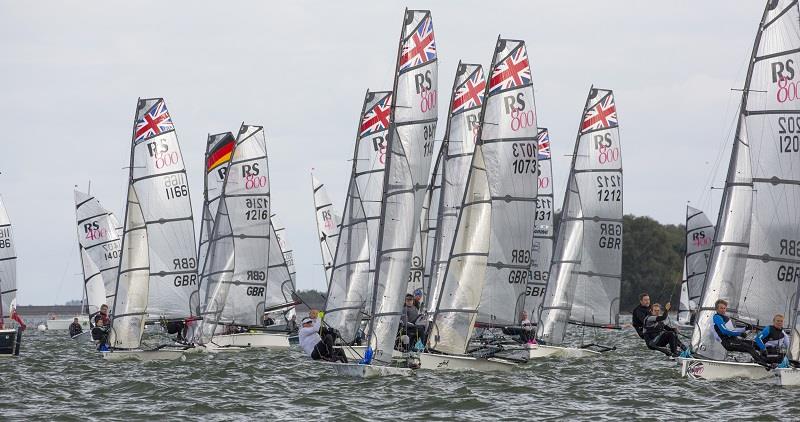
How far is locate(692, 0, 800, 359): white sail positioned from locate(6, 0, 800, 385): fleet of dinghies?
31mm

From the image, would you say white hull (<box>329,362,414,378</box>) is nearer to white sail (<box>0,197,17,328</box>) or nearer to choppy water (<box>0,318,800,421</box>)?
choppy water (<box>0,318,800,421</box>)

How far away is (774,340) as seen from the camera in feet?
89.5

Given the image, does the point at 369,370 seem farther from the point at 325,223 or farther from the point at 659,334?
the point at 325,223

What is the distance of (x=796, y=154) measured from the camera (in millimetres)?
29016

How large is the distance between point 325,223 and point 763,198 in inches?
1187

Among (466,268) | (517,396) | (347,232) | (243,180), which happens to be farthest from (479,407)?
(243,180)

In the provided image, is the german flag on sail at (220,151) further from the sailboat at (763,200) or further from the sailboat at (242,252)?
the sailboat at (763,200)

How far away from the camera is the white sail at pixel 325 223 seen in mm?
56625

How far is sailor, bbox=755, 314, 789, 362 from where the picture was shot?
1066 inches

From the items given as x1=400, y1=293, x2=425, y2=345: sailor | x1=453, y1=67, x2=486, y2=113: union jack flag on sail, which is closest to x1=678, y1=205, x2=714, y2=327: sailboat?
x1=453, y1=67, x2=486, y2=113: union jack flag on sail

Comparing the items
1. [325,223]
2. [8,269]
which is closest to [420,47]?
[8,269]

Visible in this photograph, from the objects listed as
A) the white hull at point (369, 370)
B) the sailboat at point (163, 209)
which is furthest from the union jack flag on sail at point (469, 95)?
the white hull at point (369, 370)

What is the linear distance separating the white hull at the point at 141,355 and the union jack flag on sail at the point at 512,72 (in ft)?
34.8

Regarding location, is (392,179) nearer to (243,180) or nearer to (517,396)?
(517,396)
